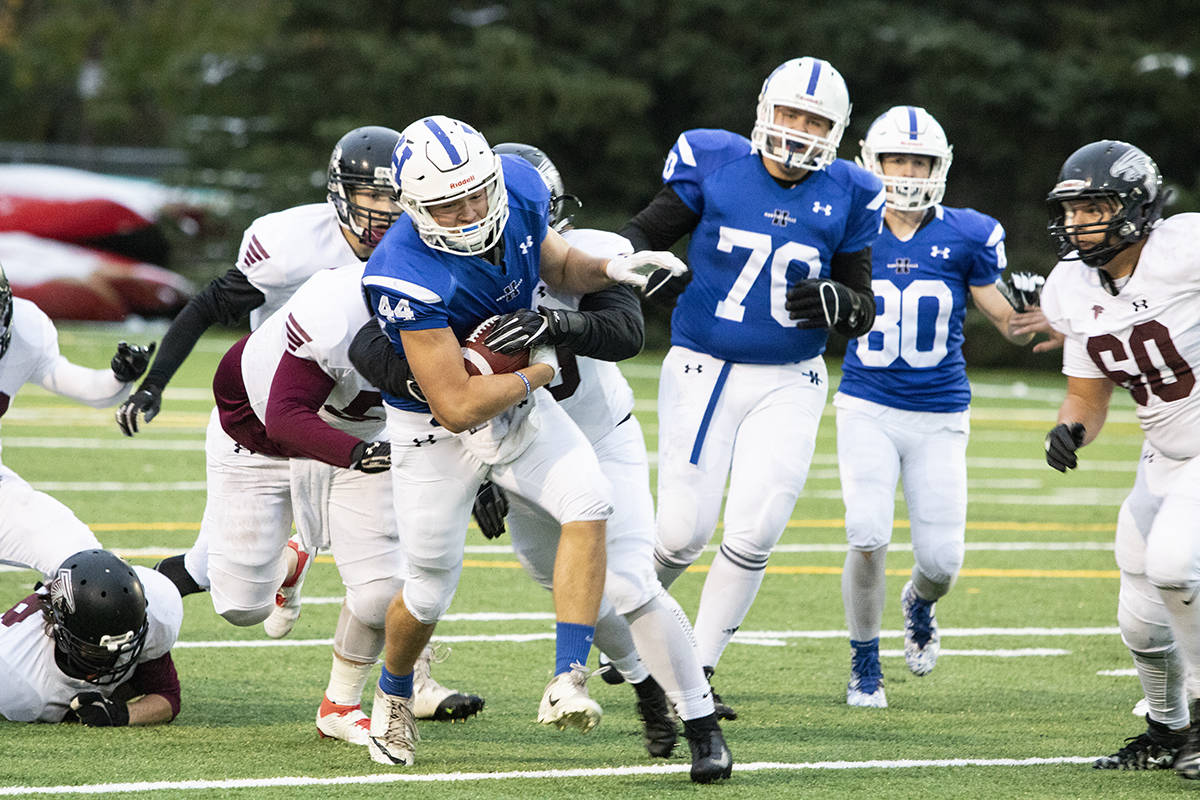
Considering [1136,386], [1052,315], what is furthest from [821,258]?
[1136,386]

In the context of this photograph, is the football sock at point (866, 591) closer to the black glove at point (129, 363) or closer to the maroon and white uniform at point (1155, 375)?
the maroon and white uniform at point (1155, 375)

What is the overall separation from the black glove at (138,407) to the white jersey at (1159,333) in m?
3.02

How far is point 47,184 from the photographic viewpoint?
21844 mm

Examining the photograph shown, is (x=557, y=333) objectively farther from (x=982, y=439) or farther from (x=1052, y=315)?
(x=982, y=439)

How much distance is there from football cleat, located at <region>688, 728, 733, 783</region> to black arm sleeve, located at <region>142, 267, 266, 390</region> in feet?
7.21

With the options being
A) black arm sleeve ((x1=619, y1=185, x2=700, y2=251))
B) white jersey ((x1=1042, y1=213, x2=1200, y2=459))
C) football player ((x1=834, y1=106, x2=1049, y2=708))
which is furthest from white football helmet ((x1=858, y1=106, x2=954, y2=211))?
white jersey ((x1=1042, y1=213, x2=1200, y2=459))

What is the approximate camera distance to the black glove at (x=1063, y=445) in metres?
4.53

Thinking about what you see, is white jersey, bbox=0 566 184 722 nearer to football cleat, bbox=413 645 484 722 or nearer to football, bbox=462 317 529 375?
football cleat, bbox=413 645 484 722

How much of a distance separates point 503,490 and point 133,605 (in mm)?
1263

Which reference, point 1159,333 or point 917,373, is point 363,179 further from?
point 1159,333

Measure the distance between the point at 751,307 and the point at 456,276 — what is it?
52.1 inches

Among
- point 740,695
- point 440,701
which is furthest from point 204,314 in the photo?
point 740,695

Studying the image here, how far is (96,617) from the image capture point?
464 cm

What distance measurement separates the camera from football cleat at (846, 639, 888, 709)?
5371mm
